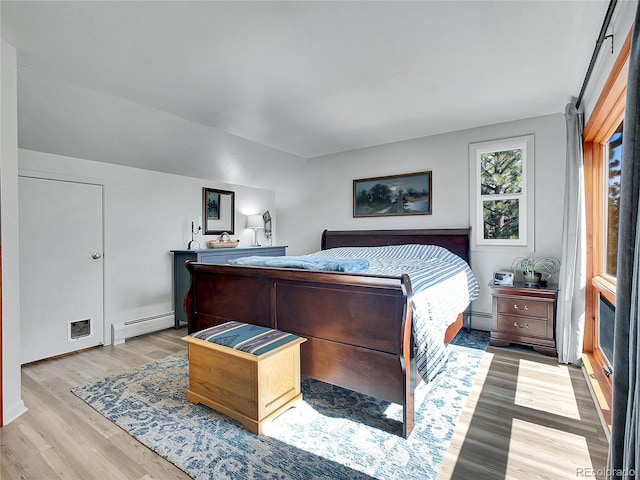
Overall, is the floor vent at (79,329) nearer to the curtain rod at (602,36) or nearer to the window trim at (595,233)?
the window trim at (595,233)

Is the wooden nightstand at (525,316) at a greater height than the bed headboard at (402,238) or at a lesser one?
lesser

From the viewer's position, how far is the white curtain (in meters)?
2.77

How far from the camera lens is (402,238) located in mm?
4387

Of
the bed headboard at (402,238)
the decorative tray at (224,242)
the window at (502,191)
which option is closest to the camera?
the window at (502,191)

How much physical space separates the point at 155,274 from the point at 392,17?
3.77 meters

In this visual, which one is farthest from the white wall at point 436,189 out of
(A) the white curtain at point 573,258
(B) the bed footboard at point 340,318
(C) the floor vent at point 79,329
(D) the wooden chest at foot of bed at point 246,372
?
(C) the floor vent at point 79,329

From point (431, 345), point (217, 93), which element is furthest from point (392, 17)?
point (431, 345)

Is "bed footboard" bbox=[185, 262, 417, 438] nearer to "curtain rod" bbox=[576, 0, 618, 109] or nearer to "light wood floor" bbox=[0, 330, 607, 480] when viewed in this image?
"light wood floor" bbox=[0, 330, 607, 480]

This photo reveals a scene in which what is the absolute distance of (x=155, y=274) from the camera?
4082mm

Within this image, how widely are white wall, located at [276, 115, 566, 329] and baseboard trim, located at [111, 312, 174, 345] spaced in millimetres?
2371

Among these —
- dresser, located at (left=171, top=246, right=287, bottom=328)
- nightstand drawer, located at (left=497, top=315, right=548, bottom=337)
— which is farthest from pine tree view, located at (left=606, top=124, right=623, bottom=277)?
dresser, located at (left=171, top=246, right=287, bottom=328)

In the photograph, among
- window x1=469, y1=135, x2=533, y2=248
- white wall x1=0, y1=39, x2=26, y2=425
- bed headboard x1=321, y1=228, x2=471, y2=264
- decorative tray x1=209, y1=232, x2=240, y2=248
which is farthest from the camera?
decorative tray x1=209, y1=232, x2=240, y2=248

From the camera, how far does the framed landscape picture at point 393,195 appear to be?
170 inches

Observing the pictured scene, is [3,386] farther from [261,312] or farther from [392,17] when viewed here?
[392,17]
